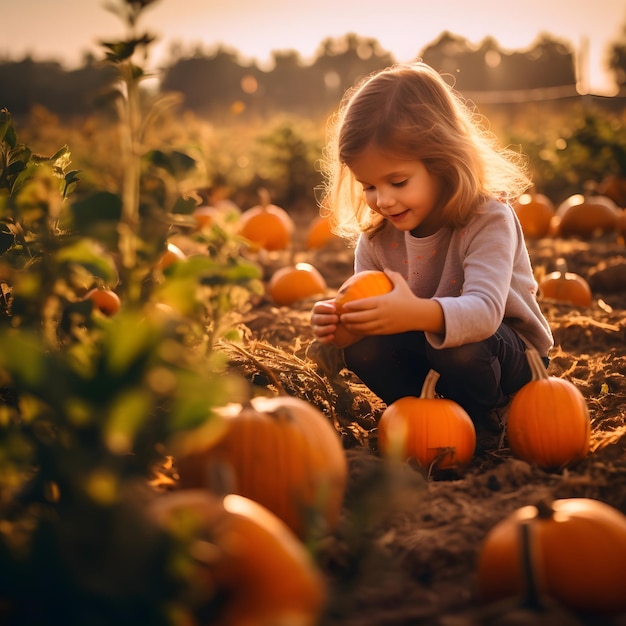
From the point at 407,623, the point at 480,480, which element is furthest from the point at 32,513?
the point at 480,480

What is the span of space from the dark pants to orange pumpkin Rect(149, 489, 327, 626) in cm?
149

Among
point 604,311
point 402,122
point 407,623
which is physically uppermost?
point 402,122

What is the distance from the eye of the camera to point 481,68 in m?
39.2

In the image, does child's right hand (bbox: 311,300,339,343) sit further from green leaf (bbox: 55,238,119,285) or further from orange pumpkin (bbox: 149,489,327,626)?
orange pumpkin (bbox: 149,489,327,626)

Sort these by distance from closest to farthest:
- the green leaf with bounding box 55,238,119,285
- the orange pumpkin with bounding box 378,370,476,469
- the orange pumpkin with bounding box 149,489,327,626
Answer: the orange pumpkin with bounding box 149,489,327,626 → the green leaf with bounding box 55,238,119,285 → the orange pumpkin with bounding box 378,370,476,469

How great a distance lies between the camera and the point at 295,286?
504 cm

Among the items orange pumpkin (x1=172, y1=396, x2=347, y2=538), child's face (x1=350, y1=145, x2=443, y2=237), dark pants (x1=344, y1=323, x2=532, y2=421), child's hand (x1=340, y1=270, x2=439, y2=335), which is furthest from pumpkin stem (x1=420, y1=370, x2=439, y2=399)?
orange pumpkin (x1=172, y1=396, x2=347, y2=538)

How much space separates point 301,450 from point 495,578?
554 millimetres

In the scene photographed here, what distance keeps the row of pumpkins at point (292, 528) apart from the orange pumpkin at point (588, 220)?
18.0ft

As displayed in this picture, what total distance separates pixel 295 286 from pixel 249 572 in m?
3.79

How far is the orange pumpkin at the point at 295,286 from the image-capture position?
16.5 feet

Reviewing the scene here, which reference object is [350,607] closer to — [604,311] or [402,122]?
[402,122]

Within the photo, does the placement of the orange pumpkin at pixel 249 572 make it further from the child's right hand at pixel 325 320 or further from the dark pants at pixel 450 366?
the dark pants at pixel 450 366

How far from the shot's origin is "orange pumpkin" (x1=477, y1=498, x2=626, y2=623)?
1478mm
